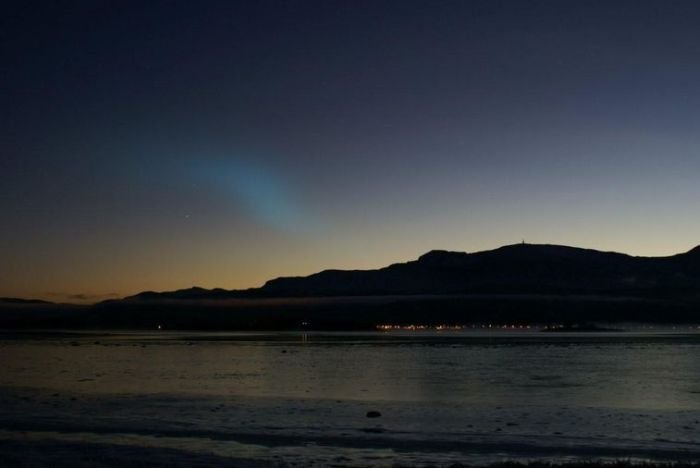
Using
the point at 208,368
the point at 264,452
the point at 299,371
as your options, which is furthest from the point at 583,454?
the point at 208,368

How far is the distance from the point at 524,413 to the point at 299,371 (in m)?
40.7

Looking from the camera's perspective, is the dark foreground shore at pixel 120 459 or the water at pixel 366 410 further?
the water at pixel 366 410

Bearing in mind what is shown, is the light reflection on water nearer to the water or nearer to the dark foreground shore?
the water

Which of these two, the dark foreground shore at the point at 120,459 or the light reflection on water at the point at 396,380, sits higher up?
the light reflection on water at the point at 396,380

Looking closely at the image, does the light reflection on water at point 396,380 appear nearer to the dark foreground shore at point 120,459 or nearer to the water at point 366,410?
the water at point 366,410

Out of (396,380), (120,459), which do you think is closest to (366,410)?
(120,459)

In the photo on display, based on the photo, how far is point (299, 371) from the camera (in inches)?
3228

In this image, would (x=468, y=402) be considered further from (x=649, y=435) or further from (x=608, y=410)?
(x=649, y=435)

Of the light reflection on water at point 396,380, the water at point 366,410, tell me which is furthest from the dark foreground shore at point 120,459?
the light reflection on water at point 396,380

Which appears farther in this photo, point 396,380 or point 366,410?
point 396,380

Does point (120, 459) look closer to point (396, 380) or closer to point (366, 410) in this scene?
point (366, 410)

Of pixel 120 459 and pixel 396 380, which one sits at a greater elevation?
pixel 396 380

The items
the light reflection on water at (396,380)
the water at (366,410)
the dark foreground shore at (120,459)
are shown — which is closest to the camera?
the dark foreground shore at (120,459)

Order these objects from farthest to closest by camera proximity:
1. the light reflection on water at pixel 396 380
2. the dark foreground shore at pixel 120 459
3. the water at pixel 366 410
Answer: the light reflection on water at pixel 396 380 < the water at pixel 366 410 < the dark foreground shore at pixel 120 459
